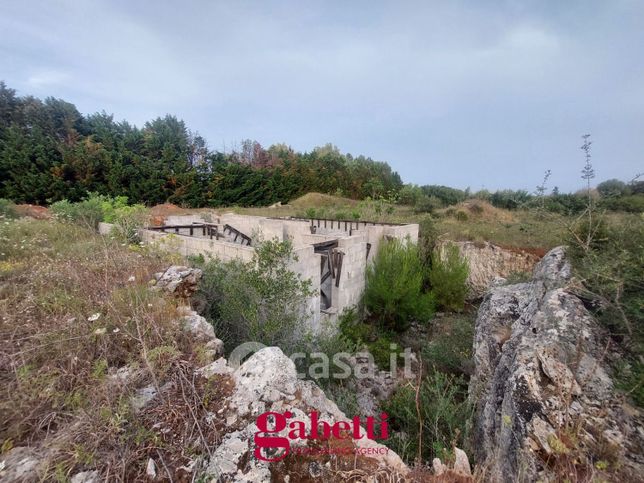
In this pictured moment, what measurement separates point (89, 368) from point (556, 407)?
2810mm

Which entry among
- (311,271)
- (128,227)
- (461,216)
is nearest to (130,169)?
(128,227)

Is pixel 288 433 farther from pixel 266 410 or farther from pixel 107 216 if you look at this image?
pixel 107 216

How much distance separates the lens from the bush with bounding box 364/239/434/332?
627 centimetres

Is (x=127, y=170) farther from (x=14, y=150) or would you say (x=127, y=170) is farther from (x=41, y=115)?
(x=41, y=115)

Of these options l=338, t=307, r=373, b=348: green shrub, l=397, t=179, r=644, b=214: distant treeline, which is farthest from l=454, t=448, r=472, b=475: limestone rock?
l=338, t=307, r=373, b=348: green shrub

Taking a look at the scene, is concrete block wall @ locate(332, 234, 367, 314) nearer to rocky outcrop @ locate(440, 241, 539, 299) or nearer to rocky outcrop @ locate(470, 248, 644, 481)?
rocky outcrop @ locate(440, 241, 539, 299)

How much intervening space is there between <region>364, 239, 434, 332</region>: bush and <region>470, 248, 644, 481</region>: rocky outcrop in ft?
12.0

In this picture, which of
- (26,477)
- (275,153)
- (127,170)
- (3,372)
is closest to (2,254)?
(3,372)

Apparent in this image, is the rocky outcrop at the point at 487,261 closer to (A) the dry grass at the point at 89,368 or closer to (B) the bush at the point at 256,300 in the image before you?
(B) the bush at the point at 256,300

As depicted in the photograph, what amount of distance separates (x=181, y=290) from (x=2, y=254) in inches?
107

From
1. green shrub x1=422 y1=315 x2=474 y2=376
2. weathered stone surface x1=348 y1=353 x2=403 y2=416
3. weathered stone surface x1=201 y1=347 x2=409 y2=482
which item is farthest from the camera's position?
green shrub x1=422 y1=315 x2=474 y2=376

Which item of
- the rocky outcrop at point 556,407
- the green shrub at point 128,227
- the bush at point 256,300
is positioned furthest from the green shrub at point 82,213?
the rocky outcrop at point 556,407

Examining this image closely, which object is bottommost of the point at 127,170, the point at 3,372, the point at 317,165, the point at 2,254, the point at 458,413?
the point at 458,413

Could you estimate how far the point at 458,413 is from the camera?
9.18 feet
